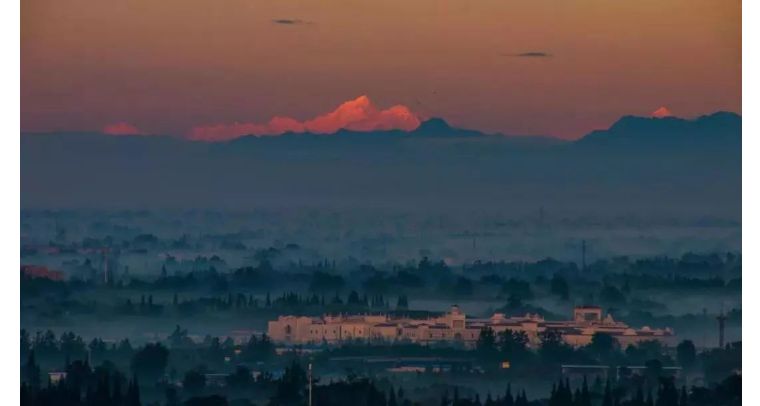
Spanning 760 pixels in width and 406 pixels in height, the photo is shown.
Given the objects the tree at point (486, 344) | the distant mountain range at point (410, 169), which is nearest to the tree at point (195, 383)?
the distant mountain range at point (410, 169)

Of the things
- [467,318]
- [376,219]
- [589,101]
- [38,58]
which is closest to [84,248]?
[38,58]

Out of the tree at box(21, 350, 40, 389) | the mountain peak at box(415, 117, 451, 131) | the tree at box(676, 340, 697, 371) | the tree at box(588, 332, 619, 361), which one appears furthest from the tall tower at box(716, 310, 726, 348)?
the tree at box(21, 350, 40, 389)

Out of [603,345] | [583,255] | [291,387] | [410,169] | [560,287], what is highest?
[410,169]

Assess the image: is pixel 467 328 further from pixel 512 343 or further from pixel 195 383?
pixel 195 383

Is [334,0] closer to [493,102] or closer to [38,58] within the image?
[493,102]

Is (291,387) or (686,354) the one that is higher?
(686,354)

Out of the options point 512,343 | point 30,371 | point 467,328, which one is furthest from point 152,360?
point 512,343
